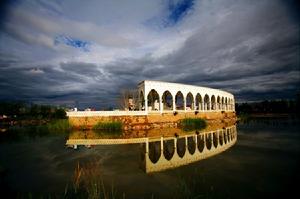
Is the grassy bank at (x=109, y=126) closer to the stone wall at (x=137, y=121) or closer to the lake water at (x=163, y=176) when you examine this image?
the stone wall at (x=137, y=121)

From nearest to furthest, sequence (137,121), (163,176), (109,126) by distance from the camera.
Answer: (163,176)
(109,126)
(137,121)

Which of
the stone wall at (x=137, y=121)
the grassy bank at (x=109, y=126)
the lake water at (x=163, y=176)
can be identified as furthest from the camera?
the stone wall at (x=137, y=121)

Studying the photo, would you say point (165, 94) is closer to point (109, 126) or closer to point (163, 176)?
point (109, 126)

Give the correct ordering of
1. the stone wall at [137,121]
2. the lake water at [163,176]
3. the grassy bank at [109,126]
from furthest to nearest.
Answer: the stone wall at [137,121]
the grassy bank at [109,126]
the lake water at [163,176]

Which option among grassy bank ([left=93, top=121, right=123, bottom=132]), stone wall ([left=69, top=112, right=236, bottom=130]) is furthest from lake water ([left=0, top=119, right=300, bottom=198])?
stone wall ([left=69, top=112, right=236, bottom=130])

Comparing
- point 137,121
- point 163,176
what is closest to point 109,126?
point 137,121

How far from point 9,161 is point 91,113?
1444 centimetres

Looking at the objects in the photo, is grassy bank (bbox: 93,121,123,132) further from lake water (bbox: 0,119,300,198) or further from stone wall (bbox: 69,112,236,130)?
lake water (bbox: 0,119,300,198)

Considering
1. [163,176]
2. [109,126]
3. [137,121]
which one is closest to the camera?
[163,176]

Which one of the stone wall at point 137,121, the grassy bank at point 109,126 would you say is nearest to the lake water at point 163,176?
the grassy bank at point 109,126

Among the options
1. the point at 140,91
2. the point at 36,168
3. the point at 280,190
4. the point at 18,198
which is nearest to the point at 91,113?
the point at 140,91

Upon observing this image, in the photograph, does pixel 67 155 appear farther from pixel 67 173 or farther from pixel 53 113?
pixel 53 113

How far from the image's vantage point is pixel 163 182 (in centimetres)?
637

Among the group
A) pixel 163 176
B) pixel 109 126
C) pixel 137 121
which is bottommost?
pixel 163 176
